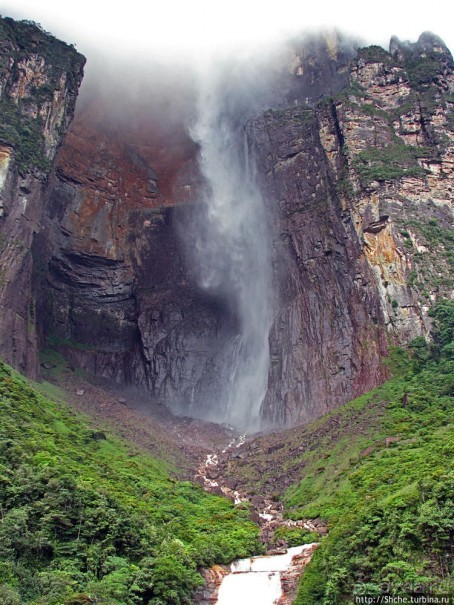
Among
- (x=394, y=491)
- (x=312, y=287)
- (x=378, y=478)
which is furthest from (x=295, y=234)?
(x=394, y=491)

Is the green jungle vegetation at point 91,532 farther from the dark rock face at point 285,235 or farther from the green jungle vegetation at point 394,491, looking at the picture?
the dark rock face at point 285,235

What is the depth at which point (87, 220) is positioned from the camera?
6475 centimetres

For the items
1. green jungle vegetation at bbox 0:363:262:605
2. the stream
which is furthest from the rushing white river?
green jungle vegetation at bbox 0:363:262:605

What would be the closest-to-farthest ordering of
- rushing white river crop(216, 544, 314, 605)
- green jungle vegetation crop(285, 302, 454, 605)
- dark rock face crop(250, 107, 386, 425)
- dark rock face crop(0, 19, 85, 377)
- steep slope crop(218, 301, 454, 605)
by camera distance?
green jungle vegetation crop(285, 302, 454, 605) < steep slope crop(218, 301, 454, 605) < rushing white river crop(216, 544, 314, 605) < dark rock face crop(0, 19, 85, 377) < dark rock face crop(250, 107, 386, 425)

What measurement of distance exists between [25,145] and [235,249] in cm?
2556

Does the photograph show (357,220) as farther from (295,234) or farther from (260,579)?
(260,579)

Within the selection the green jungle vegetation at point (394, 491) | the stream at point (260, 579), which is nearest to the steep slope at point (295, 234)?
the green jungle vegetation at point (394, 491)

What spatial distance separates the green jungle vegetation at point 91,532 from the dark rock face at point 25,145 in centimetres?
1817

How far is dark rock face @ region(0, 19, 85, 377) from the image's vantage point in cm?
4812

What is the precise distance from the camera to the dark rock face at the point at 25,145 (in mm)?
48125

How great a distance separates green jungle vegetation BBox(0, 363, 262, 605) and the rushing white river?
85 cm

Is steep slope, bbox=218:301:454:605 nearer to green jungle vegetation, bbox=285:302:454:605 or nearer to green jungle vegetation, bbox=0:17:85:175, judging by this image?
green jungle vegetation, bbox=285:302:454:605

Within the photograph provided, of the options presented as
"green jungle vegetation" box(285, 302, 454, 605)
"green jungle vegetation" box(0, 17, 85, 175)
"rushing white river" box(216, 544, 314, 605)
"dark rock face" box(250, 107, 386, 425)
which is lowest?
"rushing white river" box(216, 544, 314, 605)

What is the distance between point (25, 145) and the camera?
52906 mm
